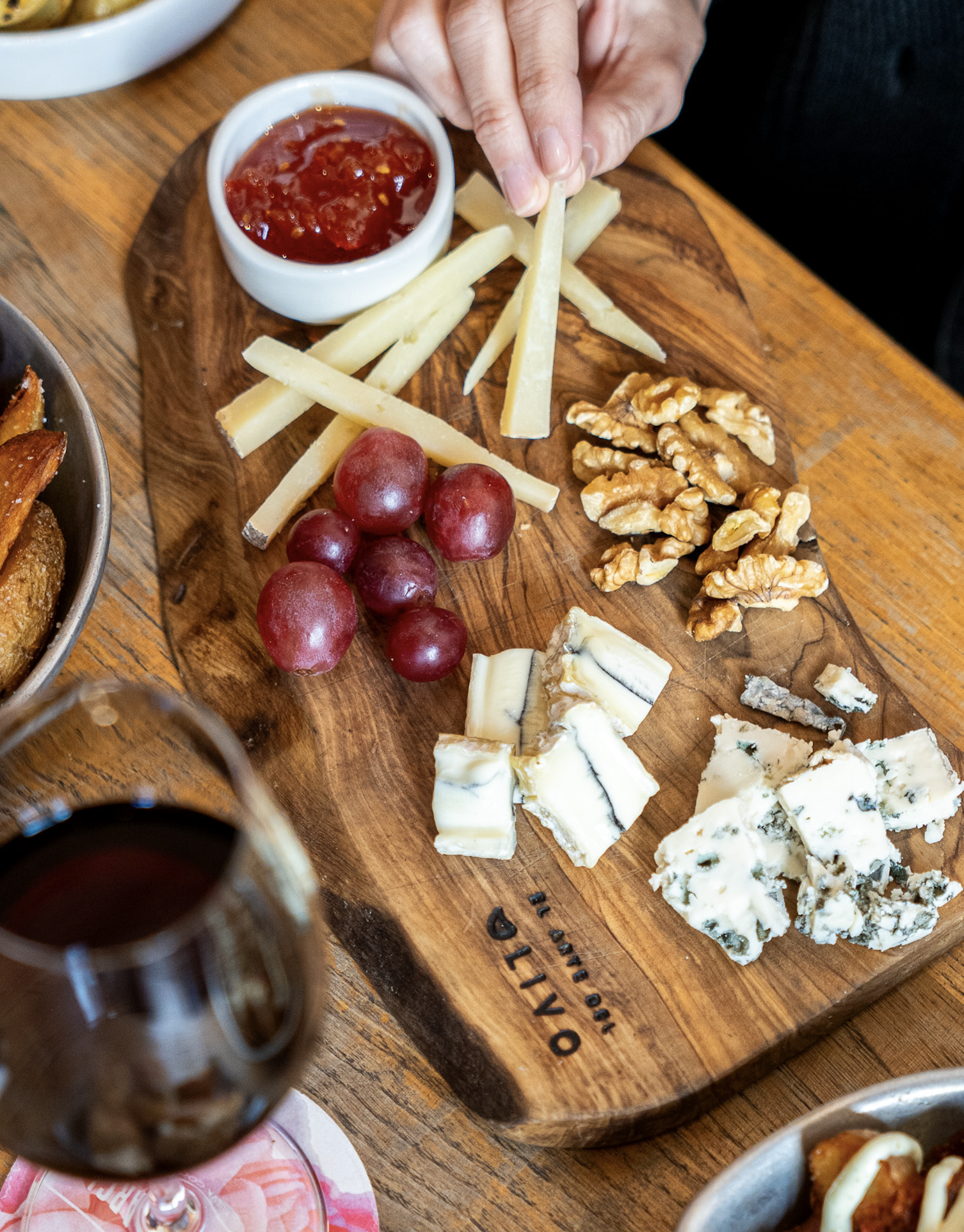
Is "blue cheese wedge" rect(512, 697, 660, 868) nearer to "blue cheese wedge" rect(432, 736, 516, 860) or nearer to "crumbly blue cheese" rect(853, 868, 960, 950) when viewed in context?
"blue cheese wedge" rect(432, 736, 516, 860)

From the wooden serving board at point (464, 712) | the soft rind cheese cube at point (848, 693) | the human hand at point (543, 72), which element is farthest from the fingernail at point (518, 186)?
the soft rind cheese cube at point (848, 693)

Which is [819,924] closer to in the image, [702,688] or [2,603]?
[702,688]

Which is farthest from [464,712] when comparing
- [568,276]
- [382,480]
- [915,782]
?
[568,276]

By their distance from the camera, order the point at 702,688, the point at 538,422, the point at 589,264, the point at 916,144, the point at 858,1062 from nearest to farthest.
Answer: the point at 858,1062, the point at 702,688, the point at 538,422, the point at 589,264, the point at 916,144

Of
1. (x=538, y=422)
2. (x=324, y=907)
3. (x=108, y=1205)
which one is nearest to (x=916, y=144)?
(x=538, y=422)

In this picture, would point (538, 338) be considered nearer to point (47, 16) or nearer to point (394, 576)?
point (394, 576)

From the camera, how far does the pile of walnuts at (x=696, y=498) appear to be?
3.71 ft

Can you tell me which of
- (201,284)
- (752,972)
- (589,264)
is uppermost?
(201,284)

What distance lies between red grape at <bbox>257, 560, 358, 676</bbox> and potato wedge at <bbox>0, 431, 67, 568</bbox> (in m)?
0.25

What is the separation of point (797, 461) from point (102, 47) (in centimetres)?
109

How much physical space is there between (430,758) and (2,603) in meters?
0.45

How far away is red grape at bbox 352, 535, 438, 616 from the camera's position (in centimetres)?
110

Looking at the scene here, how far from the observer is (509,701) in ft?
3.55

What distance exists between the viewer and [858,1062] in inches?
40.0
